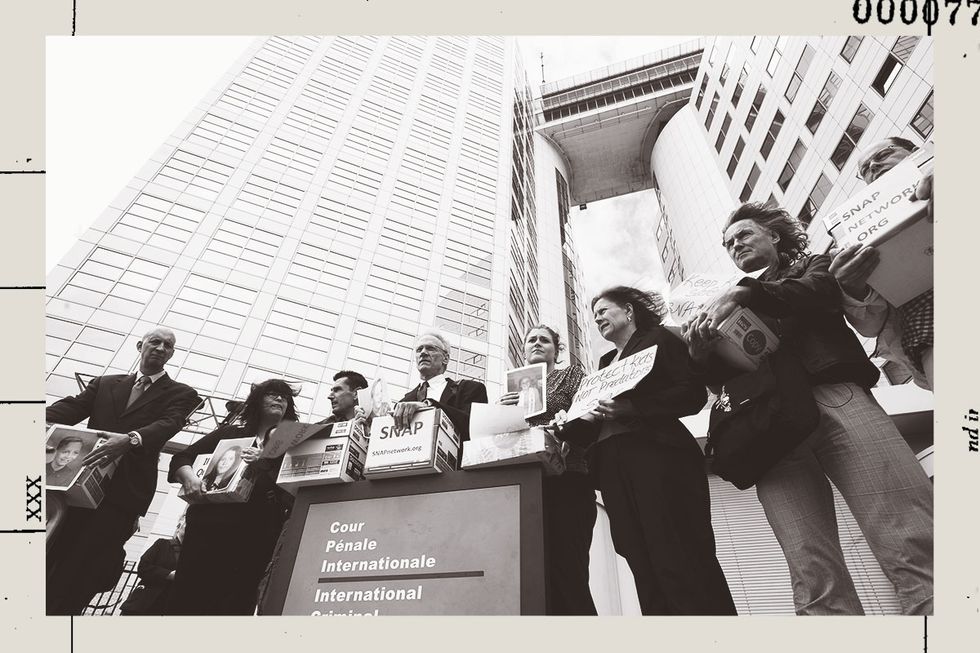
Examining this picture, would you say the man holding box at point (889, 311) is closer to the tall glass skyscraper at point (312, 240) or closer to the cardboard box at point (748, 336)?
the cardboard box at point (748, 336)

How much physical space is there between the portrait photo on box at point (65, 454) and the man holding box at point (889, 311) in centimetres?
433

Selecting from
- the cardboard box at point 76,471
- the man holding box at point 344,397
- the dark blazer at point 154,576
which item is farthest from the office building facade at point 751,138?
the cardboard box at point 76,471

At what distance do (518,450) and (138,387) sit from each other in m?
2.89

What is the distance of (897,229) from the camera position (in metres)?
2.47

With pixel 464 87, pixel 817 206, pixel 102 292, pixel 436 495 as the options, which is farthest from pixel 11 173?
pixel 464 87

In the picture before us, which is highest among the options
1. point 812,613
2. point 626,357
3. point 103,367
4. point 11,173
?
point 103,367

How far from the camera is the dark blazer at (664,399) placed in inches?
108

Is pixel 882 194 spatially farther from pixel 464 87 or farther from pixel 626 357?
pixel 464 87

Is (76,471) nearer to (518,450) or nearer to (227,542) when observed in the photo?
(227,542)

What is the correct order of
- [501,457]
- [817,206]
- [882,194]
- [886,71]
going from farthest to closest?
1. [817,206]
2. [886,71]
3. [501,457]
4. [882,194]

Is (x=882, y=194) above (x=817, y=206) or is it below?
below

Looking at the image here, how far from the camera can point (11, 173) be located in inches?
121

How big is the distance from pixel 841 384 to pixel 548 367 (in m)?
1.91

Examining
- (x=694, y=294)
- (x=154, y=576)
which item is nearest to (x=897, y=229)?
(x=694, y=294)
